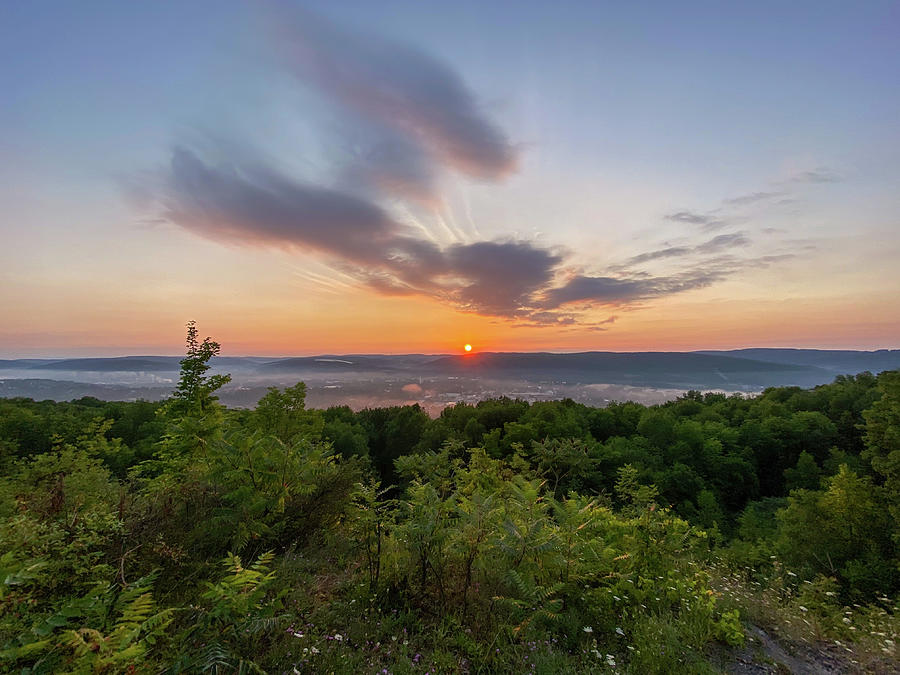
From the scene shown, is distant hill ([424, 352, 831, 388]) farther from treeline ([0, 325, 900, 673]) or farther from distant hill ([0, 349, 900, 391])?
treeline ([0, 325, 900, 673])

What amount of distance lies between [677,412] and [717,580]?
164ft

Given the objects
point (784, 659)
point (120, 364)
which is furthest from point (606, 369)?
point (120, 364)

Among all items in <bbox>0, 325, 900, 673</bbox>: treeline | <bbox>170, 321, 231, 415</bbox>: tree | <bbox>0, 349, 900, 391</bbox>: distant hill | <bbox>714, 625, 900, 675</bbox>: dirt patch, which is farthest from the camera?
<bbox>0, 349, 900, 391</bbox>: distant hill

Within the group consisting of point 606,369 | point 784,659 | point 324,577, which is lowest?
point 606,369

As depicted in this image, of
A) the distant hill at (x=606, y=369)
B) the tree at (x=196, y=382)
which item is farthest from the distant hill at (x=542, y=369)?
the tree at (x=196, y=382)

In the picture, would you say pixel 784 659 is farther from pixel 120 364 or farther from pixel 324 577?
pixel 120 364

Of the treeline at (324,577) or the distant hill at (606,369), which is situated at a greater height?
the treeline at (324,577)

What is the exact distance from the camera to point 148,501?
5250mm

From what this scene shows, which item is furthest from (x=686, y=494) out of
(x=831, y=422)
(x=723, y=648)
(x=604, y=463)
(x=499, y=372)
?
(x=499, y=372)

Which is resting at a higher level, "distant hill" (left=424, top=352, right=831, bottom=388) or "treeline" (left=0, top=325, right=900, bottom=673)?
"treeline" (left=0, top=325, right=900, bottom=673)

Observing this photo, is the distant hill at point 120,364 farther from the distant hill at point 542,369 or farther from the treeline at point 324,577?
the treeline at point 324,577

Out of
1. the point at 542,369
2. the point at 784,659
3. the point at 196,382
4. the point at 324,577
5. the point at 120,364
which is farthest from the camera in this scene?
the point at 542,369

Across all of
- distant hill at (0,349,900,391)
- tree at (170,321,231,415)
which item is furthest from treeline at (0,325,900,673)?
distant hill at (0,349,900,391)

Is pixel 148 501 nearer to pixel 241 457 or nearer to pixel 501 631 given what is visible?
pixel 241 457
